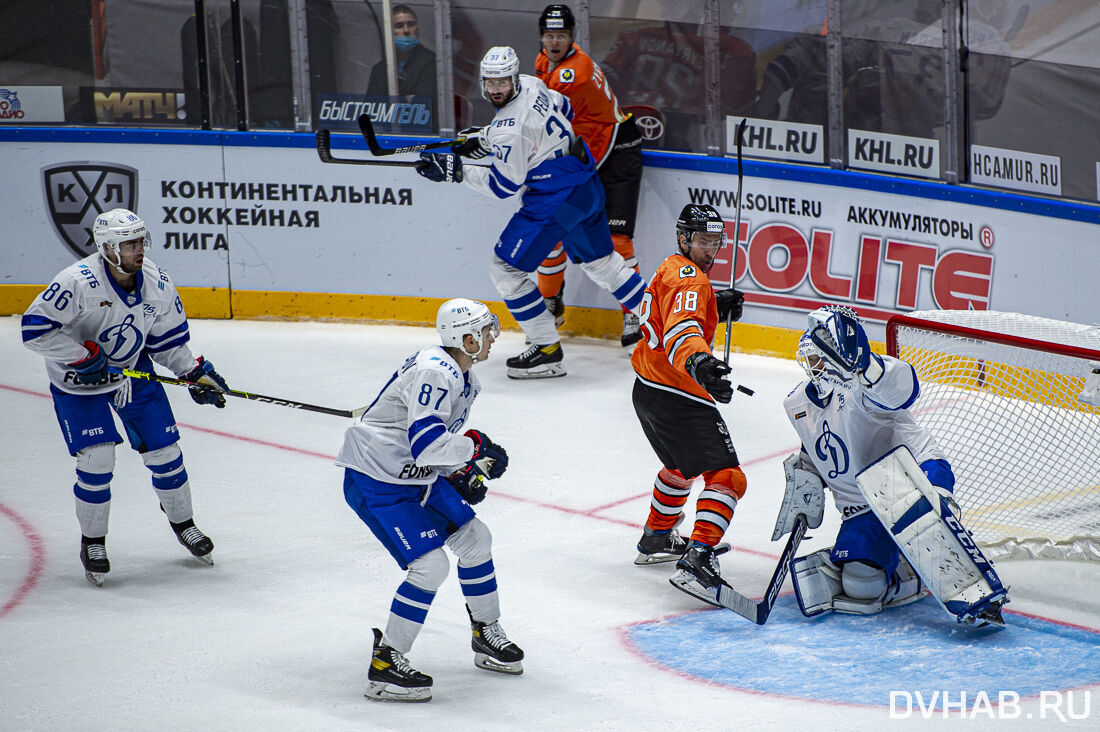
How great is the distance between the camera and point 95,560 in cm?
481

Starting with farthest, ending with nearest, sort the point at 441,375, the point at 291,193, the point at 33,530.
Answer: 1. the point at 291,193
2. the point at 33,530
3. the point at 441,375

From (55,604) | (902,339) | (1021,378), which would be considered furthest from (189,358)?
Answer: (1021,378)

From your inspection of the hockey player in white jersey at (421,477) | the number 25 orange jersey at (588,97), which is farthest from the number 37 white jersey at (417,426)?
the number 25 orange jersey at (588,97)

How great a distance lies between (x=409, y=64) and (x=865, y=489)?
16.7ft

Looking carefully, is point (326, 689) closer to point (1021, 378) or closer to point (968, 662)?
point (968, 662)

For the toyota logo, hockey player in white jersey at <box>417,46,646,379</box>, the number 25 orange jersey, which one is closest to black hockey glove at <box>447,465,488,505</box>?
hockey player in white jersey at <box>417,46,646,379</box>

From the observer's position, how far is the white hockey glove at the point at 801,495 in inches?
174

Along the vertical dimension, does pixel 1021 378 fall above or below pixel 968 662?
above

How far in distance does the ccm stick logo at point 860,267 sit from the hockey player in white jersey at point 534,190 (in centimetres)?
68

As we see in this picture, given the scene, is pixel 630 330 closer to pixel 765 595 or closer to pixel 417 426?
pixel 765 595

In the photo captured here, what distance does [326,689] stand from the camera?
12.9 feet

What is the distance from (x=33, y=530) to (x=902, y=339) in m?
3.44

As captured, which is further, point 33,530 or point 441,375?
point 33,530

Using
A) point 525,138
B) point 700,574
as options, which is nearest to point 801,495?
point 700,574
